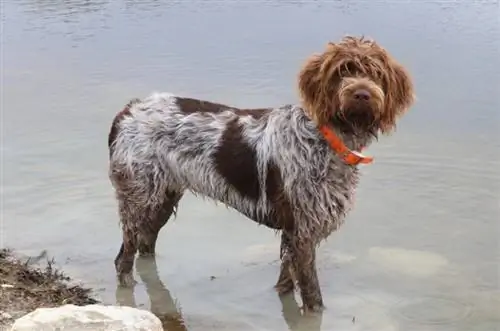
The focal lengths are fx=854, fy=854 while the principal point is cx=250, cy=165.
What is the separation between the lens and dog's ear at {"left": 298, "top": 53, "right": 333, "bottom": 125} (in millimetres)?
5664

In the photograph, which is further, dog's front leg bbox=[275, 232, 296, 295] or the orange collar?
dog's front leg bbox=[275, 232, 296, 295]

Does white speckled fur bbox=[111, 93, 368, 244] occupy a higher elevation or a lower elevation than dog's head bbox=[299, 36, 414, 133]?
lower

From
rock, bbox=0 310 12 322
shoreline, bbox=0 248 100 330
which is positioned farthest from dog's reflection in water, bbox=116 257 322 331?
rock, bbox=0 310 12 322

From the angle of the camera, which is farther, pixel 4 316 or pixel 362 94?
pixel 4 316

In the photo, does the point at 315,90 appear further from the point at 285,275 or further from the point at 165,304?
the point at 165,304

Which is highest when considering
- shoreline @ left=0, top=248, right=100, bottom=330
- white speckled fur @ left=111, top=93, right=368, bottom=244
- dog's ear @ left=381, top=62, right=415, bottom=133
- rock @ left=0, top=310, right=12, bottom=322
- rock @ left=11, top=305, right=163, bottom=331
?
dog's ear @ left=381, top=62, right=415, bottom=133

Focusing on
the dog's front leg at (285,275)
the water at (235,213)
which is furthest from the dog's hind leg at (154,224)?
the dog's front leg at (285,275)

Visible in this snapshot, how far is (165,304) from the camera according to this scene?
6797 millimetres

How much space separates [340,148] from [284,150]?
40 cm

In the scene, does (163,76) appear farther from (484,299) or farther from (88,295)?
(484,299)

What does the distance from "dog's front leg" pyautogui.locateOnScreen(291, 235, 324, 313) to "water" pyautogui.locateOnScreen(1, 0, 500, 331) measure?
0.13 metres

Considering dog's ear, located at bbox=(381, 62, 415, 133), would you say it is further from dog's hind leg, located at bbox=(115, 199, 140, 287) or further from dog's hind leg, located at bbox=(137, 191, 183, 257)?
dog's hind leg, located at bbox=(115, 199, 140, 287)

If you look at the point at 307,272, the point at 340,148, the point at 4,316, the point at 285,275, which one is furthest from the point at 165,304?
the point at 340,148

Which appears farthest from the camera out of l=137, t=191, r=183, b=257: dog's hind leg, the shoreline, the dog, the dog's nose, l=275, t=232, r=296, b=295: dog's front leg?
l=137, t=191, r=183, b=257: dog's hind leg
